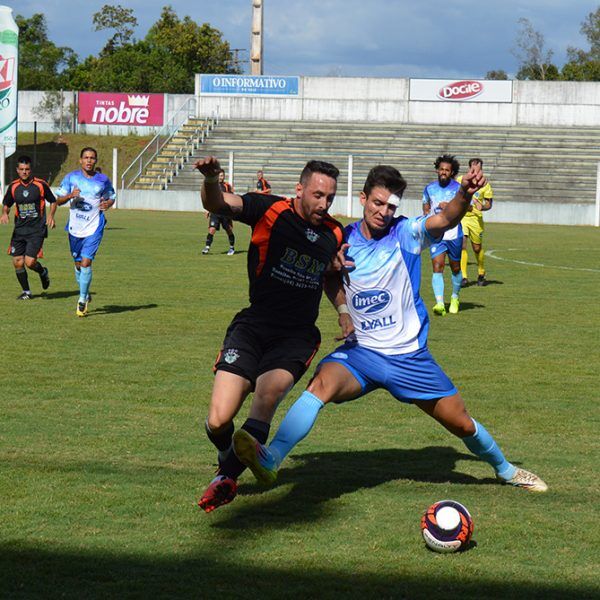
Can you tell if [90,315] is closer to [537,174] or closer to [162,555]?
[162,555]

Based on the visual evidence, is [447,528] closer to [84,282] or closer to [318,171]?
[318,171]

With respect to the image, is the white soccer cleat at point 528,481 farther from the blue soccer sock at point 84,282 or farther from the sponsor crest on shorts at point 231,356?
the blue soccer sock at point 84,282

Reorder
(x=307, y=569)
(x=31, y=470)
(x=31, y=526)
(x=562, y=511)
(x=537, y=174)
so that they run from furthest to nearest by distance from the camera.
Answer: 1. (x=537, y=174)
2. (x=31, y=470)
3. (x=562, y=511)
4. (x=31, y=526)
5. (x=307, y=569)

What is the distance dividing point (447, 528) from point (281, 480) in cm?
164

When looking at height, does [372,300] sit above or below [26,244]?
above

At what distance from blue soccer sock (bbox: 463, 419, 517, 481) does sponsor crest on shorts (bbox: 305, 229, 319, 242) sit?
4.54 feet

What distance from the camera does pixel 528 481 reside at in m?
6.52

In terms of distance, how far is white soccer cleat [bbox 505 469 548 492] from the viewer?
6.51m

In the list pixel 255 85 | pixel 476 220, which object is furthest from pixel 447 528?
pixel 255 85

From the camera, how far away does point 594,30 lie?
10000 centimetres

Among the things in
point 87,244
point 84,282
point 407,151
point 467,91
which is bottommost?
point 84,282

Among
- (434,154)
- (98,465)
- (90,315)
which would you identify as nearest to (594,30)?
(434,154)

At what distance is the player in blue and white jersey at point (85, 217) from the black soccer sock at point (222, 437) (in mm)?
8897

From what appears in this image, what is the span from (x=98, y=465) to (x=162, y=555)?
1.86 meters
